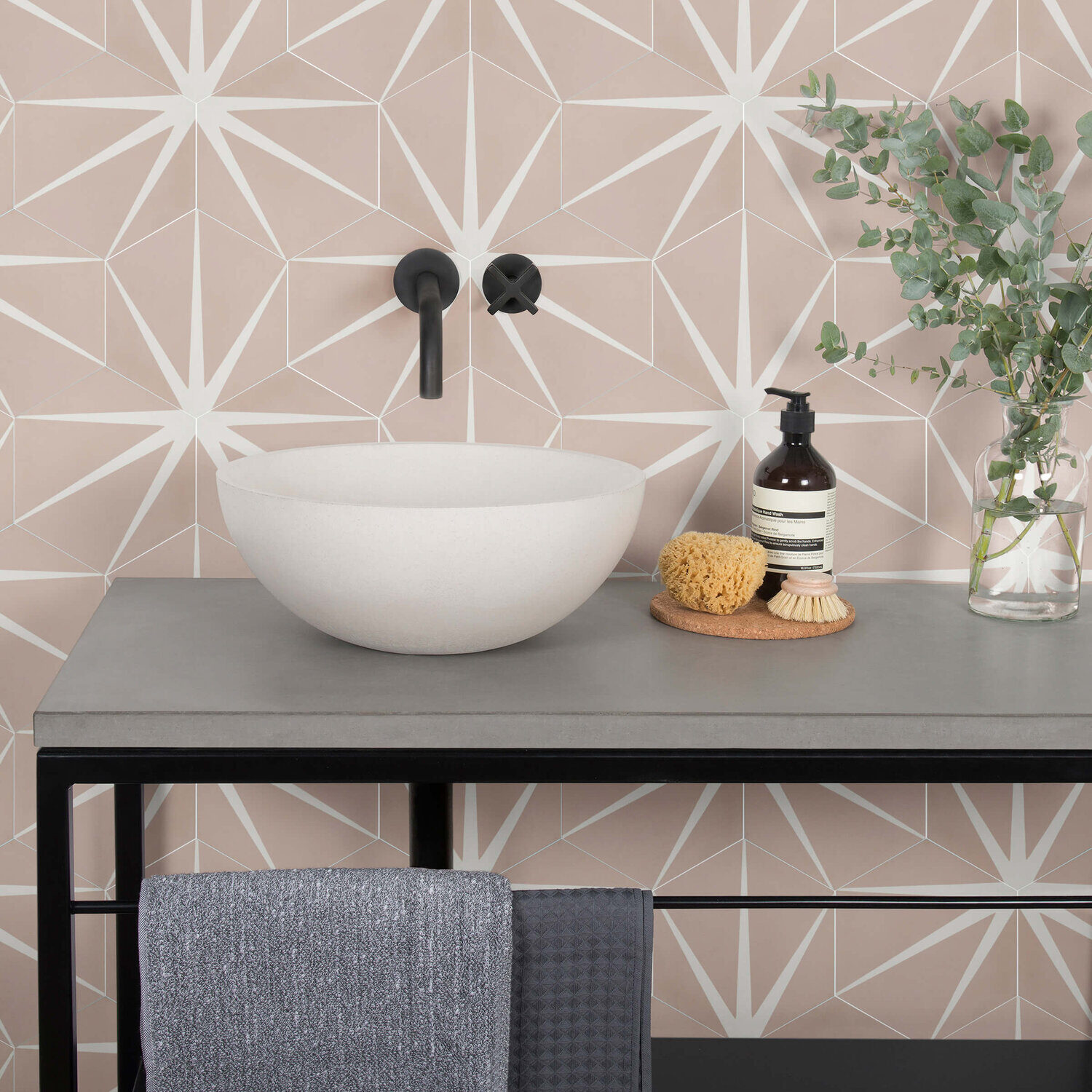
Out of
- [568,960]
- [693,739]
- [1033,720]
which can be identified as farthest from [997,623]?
[568,960]

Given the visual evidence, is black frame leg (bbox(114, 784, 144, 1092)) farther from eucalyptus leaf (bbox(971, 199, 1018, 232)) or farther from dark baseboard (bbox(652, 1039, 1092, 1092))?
eucalyptus leaf (bbox(971, 199, 1018, 232))

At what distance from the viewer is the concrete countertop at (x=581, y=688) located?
0.99 meters

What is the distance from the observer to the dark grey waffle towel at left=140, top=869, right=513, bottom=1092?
0.86 m

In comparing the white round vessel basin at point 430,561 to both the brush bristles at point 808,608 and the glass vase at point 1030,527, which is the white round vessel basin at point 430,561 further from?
the glass vase at point 1030,527

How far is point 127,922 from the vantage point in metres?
1.42

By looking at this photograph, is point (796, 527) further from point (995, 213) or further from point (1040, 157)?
point (1040, 157)

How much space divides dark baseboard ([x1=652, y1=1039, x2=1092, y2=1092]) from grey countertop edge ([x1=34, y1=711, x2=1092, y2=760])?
0.76 m

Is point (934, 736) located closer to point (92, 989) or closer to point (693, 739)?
point (693, 739)

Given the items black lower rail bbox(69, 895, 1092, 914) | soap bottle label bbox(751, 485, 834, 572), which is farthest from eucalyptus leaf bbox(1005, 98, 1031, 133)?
black lower rail bbox(69, 895, 1092, 914)

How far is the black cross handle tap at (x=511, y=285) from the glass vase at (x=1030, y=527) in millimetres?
569

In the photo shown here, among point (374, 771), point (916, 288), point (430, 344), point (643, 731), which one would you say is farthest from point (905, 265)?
point (374, 771)

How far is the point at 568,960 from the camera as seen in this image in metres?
0.90

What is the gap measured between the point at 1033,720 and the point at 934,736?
0.29 feet

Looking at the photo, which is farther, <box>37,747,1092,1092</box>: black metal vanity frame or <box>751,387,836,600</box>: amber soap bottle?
<box>751,387,836,600</box>: amber soap bottle
